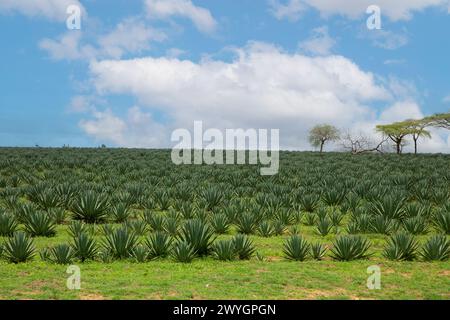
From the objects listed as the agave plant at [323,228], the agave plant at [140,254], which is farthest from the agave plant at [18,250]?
the agave plant at [323,228]

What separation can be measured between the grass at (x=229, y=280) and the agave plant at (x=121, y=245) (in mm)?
500

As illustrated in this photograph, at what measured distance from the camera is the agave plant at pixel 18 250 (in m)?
10.2

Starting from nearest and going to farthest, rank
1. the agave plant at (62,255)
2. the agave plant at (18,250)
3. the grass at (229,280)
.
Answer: the grass at (229,280)
the agave plant at (62,255)
the agave plant at (18,250)

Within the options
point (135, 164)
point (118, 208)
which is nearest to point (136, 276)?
point (118, 208)

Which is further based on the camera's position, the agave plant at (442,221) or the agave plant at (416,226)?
the agave plant at (442,221)

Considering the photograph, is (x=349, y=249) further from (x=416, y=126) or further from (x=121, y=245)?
(x=416, y=126)

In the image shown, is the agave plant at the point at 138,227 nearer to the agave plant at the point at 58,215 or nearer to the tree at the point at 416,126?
the agave plant at the point at 58,215

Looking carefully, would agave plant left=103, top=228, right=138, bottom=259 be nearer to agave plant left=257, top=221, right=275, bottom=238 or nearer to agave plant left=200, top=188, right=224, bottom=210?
agave plant left=257, top=221, right=275, bottom=238

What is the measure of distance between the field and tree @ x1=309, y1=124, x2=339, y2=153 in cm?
5413

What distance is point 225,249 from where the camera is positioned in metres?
10.3

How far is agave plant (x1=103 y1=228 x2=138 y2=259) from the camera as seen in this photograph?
1038cm

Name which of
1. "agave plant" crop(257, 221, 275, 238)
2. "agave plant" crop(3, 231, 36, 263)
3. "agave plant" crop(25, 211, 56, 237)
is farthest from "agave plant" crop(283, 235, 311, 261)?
"agave plant" crop(25, 211, 56, 237)
